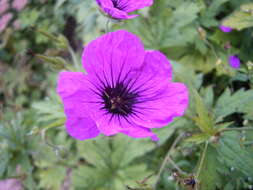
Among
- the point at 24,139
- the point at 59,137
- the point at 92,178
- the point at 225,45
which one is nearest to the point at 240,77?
the point at 225,45

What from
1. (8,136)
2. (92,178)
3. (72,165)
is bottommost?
(72,165)

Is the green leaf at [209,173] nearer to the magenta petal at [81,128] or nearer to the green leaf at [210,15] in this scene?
the magenta petal at [81,128]

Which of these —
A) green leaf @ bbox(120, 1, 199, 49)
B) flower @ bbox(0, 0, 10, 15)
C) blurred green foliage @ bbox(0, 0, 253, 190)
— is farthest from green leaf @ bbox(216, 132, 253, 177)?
flower @ bbox(0, 0, 10, 15)

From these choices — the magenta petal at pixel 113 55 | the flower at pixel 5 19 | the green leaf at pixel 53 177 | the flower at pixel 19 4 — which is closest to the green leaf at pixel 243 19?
the magenta petal at pixel 113 55

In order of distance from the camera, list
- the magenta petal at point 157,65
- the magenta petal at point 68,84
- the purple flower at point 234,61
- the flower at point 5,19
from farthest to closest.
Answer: the flower at point 5,19, the purple flower at point 234,61, the magenta petal at point 157,65, the magenta petal at point 68,84

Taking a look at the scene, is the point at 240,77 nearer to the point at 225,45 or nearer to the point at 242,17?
the point at 242,17

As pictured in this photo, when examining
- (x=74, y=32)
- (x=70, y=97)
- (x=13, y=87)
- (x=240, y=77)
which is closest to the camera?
(x=70, y=97)
